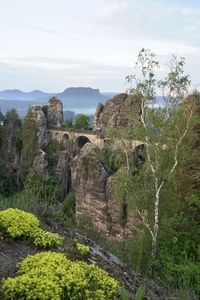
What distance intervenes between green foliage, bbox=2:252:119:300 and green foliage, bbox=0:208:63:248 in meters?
0.89

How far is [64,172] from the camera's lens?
46.0 metres

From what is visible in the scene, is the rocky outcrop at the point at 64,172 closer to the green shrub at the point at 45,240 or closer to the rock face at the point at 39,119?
the rock face at the point at 39,119

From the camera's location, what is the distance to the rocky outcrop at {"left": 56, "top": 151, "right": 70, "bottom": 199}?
1761 inches

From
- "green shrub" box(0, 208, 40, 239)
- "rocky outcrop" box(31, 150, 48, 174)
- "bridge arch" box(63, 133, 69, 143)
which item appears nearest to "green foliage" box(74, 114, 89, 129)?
"bridge arch" box(63, 133, 69, 143)

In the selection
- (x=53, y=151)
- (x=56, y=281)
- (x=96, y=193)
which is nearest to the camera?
(x=56, y=281)

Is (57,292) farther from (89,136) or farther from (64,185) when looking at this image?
(89,136)

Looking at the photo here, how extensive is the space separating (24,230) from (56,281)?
2.01 metres

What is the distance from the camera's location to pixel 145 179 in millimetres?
19406

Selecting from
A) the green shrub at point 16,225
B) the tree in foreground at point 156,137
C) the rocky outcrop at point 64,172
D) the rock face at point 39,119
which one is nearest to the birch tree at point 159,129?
the tree in foreground at point 156,137

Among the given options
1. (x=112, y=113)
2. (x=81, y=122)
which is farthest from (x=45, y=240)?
(x=81, y=122)

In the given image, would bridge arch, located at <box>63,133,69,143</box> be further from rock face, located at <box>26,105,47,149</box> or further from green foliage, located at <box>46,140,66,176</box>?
rock face, located at <box>26,105,47,149</box>

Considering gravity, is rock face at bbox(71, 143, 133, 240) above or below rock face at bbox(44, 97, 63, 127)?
below

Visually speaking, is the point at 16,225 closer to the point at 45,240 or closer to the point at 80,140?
the point at 45,240

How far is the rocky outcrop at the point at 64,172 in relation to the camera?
44.7 m
